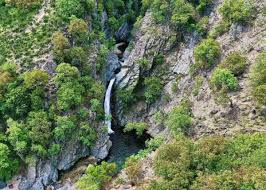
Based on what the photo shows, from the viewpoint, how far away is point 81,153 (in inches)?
3046

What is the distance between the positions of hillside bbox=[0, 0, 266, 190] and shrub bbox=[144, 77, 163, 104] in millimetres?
211

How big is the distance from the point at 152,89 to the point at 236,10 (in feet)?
63.6

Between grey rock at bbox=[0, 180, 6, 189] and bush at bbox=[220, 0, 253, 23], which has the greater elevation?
bush at bbox=[220, 0, 253, 23]

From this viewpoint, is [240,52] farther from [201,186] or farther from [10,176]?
[10,176]

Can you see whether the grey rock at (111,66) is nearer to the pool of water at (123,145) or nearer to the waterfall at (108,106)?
the waterfall at (108,106)

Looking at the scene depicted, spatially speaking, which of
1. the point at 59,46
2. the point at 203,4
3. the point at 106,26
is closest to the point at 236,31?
the point at 203,4

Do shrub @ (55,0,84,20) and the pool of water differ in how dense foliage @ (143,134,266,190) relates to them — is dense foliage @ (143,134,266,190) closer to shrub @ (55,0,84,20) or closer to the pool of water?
the pool of water

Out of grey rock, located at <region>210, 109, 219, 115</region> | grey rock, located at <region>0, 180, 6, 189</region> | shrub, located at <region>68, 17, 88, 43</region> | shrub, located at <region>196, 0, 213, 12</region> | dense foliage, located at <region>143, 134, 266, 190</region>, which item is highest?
shrub, located at <region>68, 17, 88, 43</region>

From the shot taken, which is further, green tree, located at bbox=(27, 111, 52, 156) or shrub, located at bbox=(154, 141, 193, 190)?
green tree, located at bbox=(27, 111, 52, 156)

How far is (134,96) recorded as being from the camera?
8650 centimetres

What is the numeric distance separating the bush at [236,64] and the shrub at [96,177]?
915 inches

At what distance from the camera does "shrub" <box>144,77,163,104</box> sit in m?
84.5

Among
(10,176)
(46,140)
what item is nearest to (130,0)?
(46,140)

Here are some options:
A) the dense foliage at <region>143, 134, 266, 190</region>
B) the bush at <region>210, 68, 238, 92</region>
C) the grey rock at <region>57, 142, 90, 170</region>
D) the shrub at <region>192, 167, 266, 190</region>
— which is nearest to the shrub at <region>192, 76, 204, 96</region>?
the bush at <region>210, 68, 238, 92</region>
